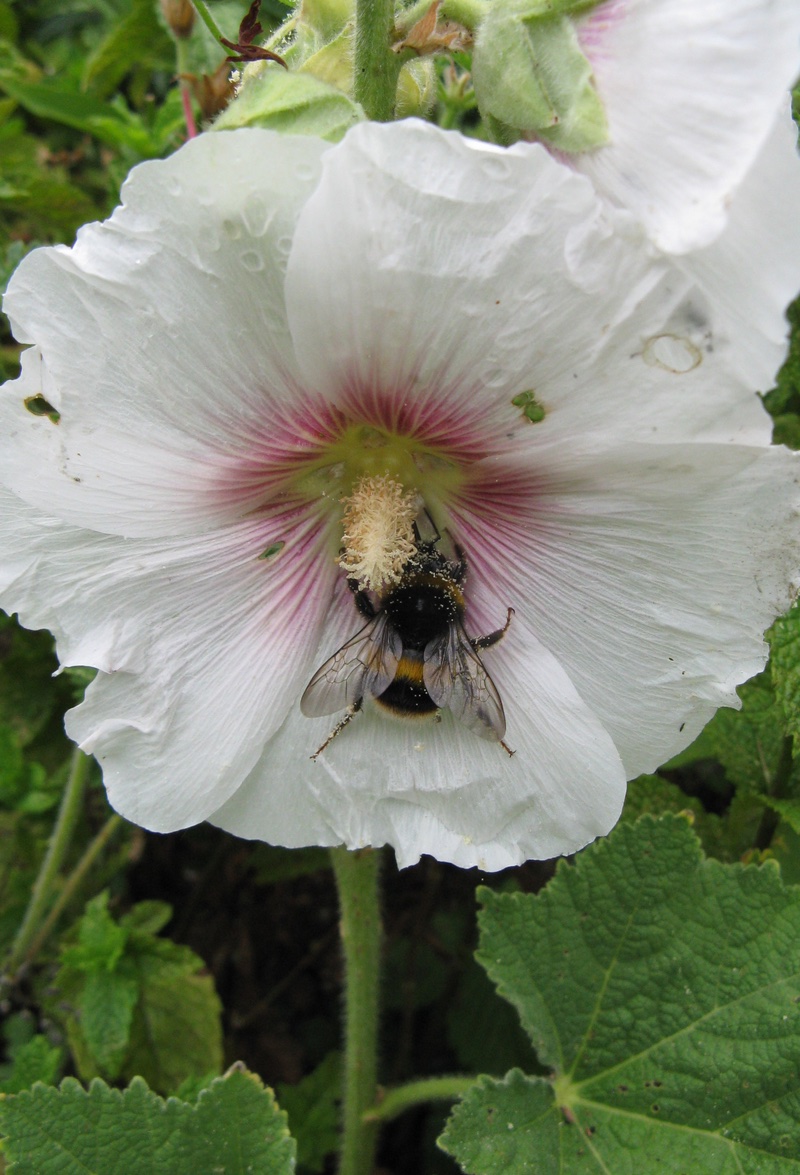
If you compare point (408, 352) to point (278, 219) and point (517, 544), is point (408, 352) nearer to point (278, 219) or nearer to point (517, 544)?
point (278, 219)

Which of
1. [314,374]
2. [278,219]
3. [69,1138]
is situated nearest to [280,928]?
[69,1138]

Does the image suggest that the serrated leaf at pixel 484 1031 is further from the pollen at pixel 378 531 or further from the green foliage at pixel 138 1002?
the pollen at pixel 378 531

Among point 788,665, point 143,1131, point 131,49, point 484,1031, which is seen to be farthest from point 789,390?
point 131,49

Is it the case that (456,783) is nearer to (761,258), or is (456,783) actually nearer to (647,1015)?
(647,1015)

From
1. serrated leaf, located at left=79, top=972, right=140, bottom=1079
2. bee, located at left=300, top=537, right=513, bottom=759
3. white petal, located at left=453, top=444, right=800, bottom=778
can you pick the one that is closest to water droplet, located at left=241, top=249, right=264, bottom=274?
white petal, located at left=453, top=444, right=800, bottom=778

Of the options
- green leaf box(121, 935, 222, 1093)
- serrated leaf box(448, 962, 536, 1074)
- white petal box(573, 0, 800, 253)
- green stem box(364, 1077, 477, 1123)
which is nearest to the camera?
white petal box(573, 0, 800, 253)

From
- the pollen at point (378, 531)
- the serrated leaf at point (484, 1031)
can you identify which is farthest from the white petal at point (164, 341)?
the serrated leaf at point (484, 1031)

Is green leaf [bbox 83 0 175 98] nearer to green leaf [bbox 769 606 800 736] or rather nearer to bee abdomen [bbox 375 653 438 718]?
bee abdomen [bbox 375 653 438 718]
